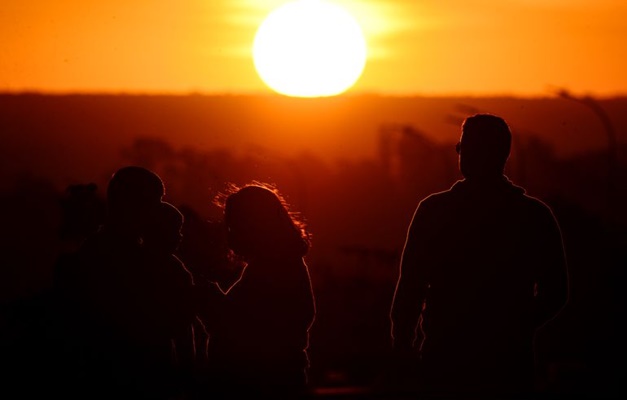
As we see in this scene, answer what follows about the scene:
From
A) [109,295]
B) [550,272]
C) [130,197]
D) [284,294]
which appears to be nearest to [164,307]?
[109,295]

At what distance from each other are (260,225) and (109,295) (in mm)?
795

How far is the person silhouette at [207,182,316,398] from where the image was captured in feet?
19.2

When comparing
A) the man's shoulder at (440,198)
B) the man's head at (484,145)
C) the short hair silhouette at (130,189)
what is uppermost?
the man's head at (484,145)

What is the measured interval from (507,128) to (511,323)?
2.80 feet

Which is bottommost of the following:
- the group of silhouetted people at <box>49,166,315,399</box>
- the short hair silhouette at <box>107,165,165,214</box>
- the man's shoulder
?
the group of silhouetted people at <box>49,166,315,399</box>

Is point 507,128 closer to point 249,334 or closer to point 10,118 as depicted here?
point 249,334

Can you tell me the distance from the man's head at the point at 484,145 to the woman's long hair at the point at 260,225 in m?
0.80

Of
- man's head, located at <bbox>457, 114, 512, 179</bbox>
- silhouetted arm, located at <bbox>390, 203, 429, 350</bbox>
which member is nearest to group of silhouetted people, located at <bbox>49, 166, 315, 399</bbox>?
silhouetted arm, located at <bbox>390, 203, 429, 350</bbox>

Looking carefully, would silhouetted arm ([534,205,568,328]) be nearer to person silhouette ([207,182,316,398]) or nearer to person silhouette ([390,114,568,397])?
person silhouette ([390,114,568,397])

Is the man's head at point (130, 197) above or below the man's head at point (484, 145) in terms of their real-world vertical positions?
below

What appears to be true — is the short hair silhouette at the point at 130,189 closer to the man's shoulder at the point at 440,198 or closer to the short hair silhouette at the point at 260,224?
the short hair silhouette at the point at 260,224

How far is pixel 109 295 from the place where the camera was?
612 centimetres

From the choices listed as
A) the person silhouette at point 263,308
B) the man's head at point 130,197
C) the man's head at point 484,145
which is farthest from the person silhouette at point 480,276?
the man's head at point 130,197

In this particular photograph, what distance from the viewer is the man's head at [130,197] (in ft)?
20.0
